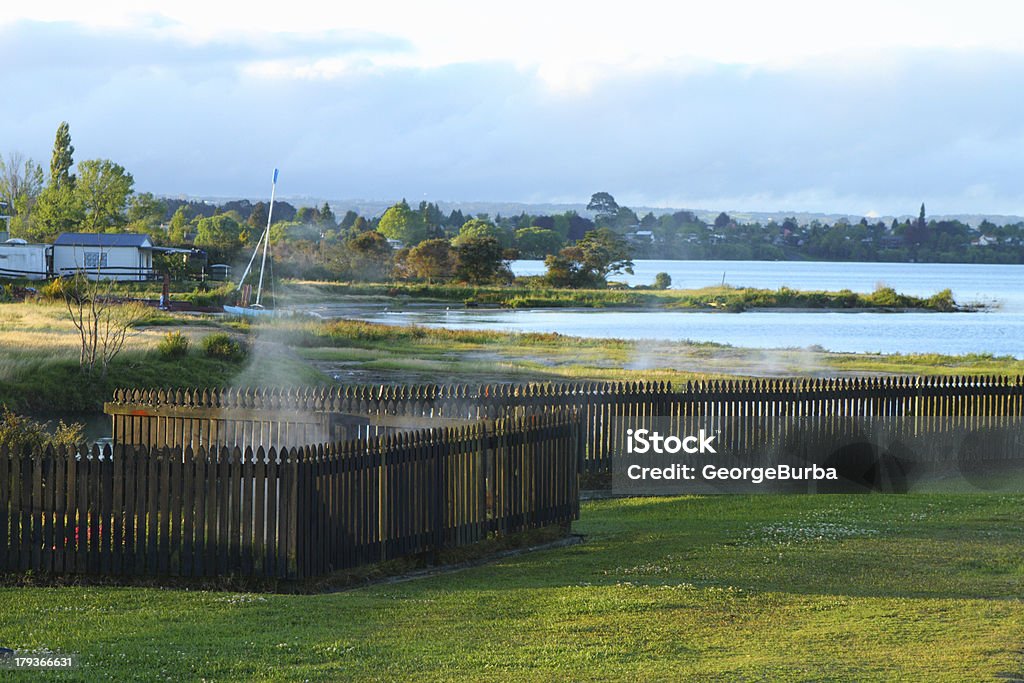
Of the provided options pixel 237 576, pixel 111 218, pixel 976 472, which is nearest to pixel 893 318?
pixel 111 218

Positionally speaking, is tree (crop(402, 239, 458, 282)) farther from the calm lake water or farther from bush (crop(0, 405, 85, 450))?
bush (crop(0, 405, 85, 450))

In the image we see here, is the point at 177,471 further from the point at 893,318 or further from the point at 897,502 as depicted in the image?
the point at 893,318

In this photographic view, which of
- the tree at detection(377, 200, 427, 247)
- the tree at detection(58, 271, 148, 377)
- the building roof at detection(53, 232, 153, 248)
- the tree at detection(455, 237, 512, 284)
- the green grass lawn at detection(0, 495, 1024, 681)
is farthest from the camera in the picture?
the tree at detection(377, 200, 427, 247)

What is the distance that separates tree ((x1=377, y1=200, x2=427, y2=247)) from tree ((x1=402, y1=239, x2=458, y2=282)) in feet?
46.6

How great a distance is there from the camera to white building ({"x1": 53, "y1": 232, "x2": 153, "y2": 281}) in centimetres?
7544

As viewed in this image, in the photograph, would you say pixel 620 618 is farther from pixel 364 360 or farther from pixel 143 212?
pixel 143 212

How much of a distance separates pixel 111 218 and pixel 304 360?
199ft

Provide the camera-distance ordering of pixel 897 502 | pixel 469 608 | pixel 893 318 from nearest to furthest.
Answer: pixel 469 608, pixel 897 502, pixel 893 318

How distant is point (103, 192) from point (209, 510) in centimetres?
9521

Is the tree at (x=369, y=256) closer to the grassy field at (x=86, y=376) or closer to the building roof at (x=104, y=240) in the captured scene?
the building roof at (x=104, y=240)

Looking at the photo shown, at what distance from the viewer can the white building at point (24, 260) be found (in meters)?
74.7

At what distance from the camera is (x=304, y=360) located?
45969 mm

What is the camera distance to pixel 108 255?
7662 centimetres

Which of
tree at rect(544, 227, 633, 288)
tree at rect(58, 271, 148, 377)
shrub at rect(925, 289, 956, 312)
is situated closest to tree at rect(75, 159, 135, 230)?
tree at rect(544, 227, 633, 288)
